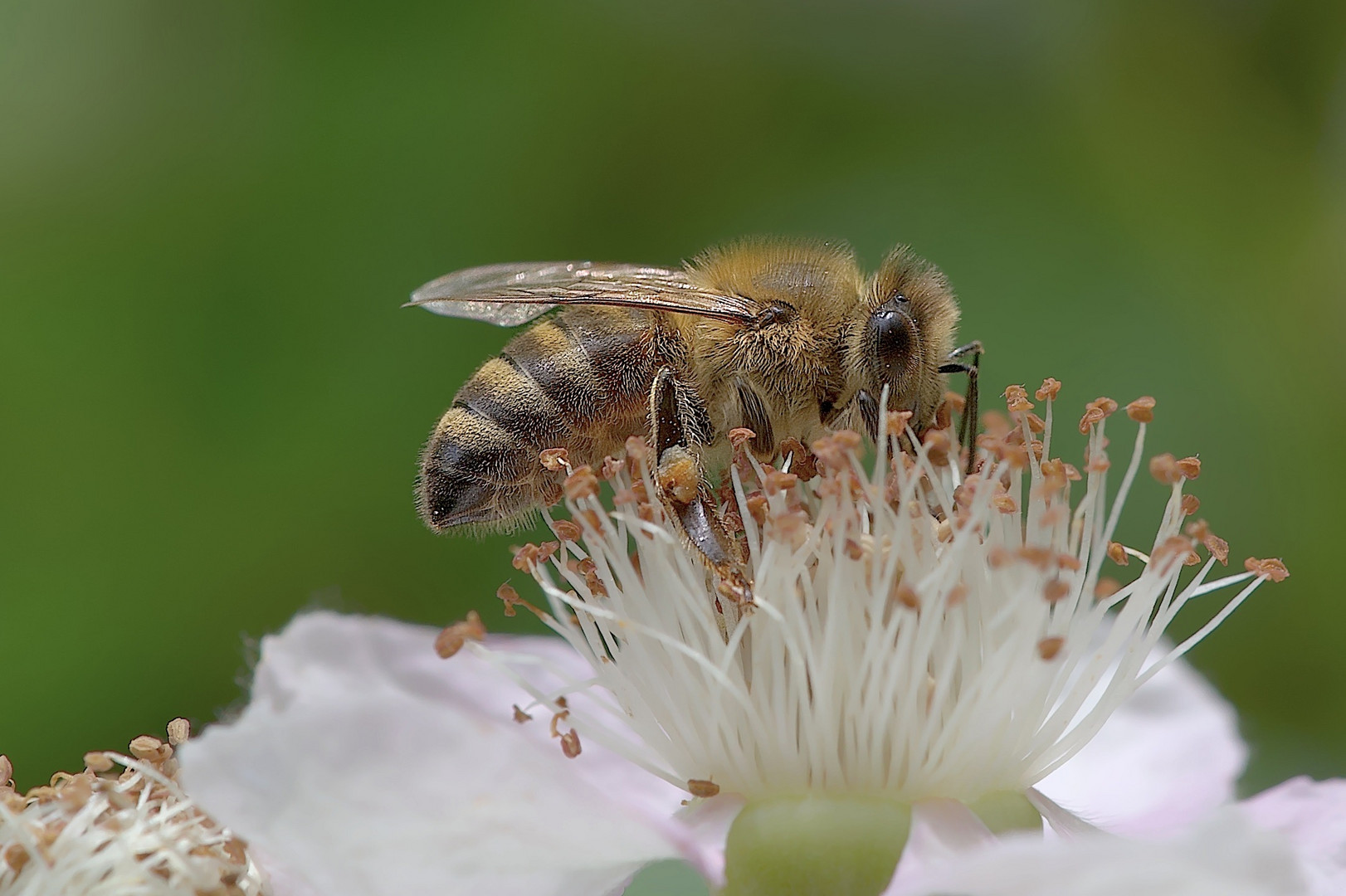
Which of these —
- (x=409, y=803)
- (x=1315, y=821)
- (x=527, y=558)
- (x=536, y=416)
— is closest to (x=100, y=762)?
(x=409, y=803)

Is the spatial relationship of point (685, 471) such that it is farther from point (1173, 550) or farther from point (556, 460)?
point (1173, 550)

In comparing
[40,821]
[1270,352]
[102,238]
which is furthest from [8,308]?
[1270,352]

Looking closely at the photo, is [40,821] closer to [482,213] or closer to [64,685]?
[64,685]

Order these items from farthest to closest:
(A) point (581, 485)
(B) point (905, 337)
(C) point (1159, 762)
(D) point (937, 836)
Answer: (C) point (1159, 762)
(B) point (905, 337)
(A) point (581, 485)
(D) point (937, 836)

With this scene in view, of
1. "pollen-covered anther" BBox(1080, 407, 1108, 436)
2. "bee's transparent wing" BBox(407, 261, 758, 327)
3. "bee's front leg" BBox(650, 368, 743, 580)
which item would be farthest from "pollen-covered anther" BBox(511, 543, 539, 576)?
"pollen-covered anther" BBox(1080, 407, 1108, 436)

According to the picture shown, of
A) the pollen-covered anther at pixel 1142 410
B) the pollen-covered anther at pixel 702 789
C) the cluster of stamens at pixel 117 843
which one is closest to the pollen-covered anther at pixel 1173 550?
the pollen-covered anther at pixel 1142 410
